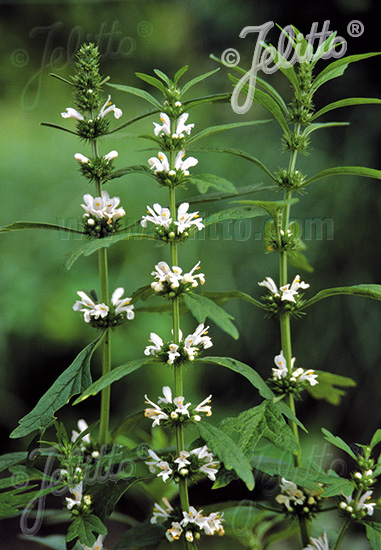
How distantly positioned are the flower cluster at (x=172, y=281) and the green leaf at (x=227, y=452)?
12cm

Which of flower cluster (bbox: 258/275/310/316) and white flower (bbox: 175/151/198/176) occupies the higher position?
white flower (bbox: 175/151/198/176)

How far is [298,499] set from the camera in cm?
57

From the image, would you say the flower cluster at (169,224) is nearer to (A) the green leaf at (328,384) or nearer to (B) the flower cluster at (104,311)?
(B) the flower cluster at (104,311)

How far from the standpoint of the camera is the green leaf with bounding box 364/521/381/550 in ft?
1.72

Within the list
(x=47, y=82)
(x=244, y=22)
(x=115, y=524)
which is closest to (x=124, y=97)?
(x=47, y=82)

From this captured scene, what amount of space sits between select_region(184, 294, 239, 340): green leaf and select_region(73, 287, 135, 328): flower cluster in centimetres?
12

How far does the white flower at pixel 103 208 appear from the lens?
550 millimetres
